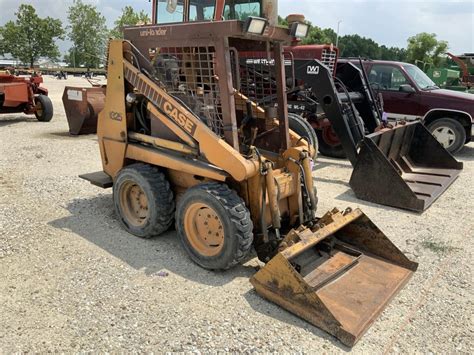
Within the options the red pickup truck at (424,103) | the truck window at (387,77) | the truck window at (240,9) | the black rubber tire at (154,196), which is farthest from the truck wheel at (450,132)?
the black rubber tire at (154,196)

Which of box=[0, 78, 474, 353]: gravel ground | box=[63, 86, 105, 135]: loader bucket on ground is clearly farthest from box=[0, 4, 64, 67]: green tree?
box=[0, 78, 474, 353]: gravel ground

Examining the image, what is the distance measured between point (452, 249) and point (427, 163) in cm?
300

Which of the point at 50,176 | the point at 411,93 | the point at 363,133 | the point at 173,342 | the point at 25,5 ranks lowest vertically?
the point at 173,342

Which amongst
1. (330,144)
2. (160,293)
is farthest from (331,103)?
(160,293)

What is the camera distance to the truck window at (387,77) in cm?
920

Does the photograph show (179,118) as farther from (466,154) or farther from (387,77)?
(466,154)

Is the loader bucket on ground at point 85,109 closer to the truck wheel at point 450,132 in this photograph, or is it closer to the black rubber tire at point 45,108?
the black rubber tire at point 45,108

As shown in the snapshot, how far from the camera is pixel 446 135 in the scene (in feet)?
29.7

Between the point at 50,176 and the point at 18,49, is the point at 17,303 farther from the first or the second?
the point at 18,49

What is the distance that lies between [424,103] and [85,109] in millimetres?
7304

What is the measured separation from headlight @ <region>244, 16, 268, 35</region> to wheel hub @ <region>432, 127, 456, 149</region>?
21.9 feet

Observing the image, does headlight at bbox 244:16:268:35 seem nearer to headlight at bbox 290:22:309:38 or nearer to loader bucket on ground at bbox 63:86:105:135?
headlight at bbox 290:22:309:38

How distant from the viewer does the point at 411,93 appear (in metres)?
9.04

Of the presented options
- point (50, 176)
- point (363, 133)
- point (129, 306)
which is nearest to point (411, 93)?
point (363, 133)
